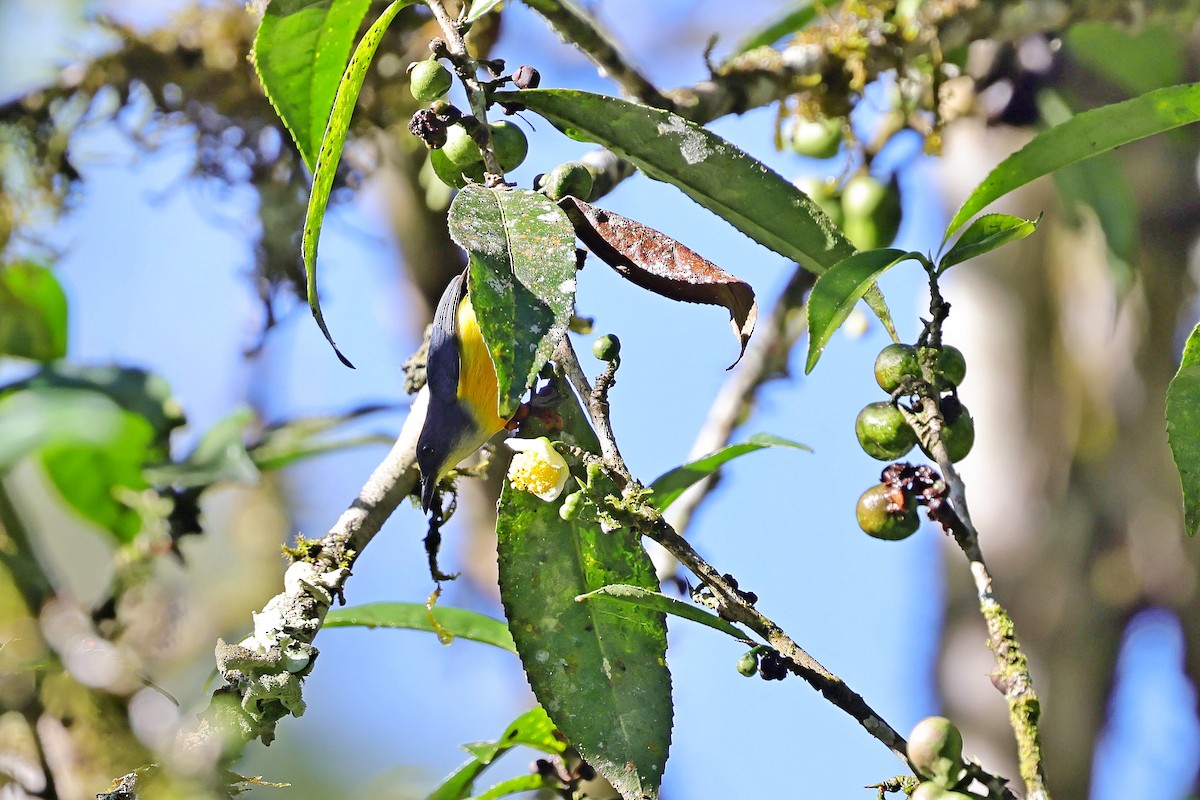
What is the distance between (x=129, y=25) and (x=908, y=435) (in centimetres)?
129

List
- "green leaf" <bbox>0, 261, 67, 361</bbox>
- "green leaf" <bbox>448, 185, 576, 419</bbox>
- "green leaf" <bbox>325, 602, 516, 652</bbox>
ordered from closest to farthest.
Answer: "green leaf" <bbox>448, 185, 576, 419</bbox> → "green leaf" <bbox>325, 602, 516, 652</bbox> → "green leaf" <bbox>0, 261, 67, 361</bbox>

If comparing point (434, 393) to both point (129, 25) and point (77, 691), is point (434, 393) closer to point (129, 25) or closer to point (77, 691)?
point (77, 691)

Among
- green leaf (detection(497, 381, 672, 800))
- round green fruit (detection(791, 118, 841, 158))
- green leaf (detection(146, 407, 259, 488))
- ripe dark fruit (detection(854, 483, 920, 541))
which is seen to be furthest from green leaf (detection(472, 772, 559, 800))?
round green fruit (detection(791, 118, 841, 158))

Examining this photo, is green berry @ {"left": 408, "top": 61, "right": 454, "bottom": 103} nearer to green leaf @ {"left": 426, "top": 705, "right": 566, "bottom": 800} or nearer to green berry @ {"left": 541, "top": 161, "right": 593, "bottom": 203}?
green berry @ {"left": 541, "top": 161, "right": 593, "bottom": 203}

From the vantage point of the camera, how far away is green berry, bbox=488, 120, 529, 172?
26.0 inches

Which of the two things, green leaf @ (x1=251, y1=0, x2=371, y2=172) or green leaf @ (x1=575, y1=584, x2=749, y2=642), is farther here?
green leaf @ (x1=251, y1=0, x2=371, y2=172)

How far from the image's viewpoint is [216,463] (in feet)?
4.02

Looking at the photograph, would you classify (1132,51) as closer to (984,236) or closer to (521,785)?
(984,236)

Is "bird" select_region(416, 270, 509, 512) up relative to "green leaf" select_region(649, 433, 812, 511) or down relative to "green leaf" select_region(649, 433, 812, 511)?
down

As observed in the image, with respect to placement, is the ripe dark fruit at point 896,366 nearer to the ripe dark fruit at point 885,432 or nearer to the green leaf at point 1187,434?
the ripe dark fruit at point 885,432

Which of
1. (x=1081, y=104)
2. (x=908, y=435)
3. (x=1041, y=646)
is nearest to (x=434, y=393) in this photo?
(x=908, y=435)

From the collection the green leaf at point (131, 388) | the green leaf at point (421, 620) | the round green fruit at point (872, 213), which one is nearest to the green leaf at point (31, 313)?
the green leaf at point (131, 388)

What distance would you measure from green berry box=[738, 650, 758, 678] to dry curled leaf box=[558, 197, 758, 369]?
167 millimetres

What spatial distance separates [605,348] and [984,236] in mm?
264
